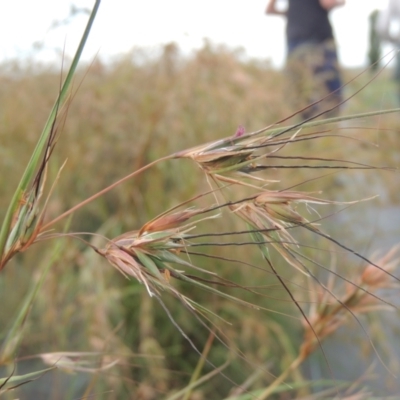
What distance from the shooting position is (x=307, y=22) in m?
2.93

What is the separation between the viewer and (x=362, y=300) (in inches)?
27.0

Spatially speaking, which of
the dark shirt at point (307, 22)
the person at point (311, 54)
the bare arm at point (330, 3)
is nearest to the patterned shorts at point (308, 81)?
the person at point (311, 54)

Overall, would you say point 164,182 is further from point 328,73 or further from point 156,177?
point 328,73

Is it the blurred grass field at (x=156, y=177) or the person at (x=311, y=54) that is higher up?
the person at (x=311, y=54)

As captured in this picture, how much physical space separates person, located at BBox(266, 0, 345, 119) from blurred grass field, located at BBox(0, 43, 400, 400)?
28 cm

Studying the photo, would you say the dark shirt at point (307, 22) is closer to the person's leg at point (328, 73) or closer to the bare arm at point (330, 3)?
the bare arm at point (330, 3)

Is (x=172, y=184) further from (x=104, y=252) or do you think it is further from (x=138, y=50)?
(x=104, y=252)

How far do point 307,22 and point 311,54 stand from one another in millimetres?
784

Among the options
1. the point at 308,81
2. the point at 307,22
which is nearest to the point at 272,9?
the point at 307,22

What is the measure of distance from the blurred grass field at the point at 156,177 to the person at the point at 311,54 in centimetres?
28

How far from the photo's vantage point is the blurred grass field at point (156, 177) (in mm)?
1502

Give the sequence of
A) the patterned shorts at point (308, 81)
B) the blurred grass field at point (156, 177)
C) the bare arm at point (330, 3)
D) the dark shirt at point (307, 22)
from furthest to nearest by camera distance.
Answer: the dark shirt at point (307, 22) → the bare arm at point (330, 3) → the patterned shorts at point (308, 81) → the blurred grass field at point (156, 177)

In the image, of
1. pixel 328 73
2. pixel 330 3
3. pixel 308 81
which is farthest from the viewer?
pixel 330 3

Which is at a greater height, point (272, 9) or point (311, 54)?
point (272, 9)
